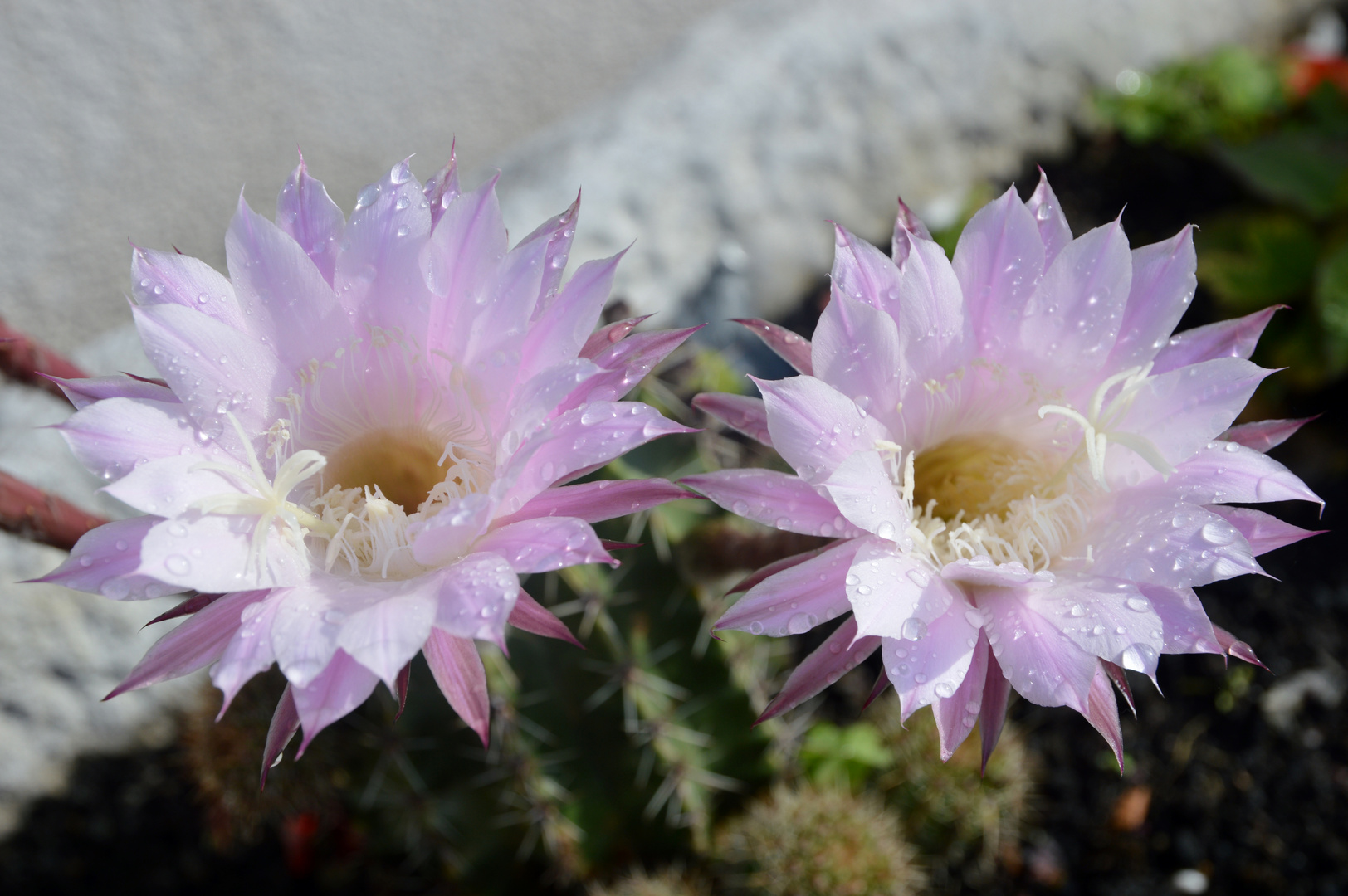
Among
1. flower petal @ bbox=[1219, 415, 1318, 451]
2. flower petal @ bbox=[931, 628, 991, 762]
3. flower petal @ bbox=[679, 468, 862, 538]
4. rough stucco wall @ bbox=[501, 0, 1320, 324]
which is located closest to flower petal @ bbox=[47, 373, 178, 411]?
flower petal @ bbox=[679, 468, 862, 538]

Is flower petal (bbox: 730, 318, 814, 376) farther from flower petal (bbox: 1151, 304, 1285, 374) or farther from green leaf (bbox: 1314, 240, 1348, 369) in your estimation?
green leaf (bbox: 1314, 240, 1348, 369)

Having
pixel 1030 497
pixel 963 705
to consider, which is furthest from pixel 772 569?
pixel 1030 497

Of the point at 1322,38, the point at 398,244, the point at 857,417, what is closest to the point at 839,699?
the point at 857,417

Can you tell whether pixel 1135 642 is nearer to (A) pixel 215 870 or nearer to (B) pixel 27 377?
(B) pixel 27 377

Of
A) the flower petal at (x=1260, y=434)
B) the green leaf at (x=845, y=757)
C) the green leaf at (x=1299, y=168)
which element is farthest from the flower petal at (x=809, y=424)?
the green leaf at (x=1299, y=168)

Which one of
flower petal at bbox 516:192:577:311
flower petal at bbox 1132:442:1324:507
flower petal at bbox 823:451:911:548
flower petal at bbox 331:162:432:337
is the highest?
flower petal at bbox 331:162:432:337

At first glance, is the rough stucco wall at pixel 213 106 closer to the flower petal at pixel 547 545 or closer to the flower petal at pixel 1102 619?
the flower petal at pixel 547 545
